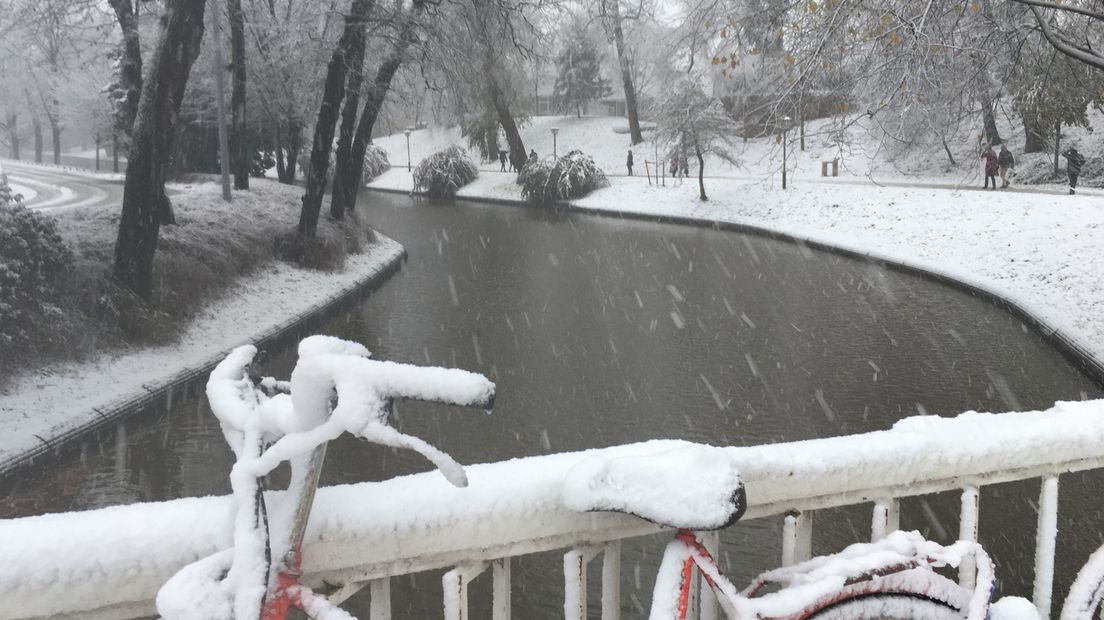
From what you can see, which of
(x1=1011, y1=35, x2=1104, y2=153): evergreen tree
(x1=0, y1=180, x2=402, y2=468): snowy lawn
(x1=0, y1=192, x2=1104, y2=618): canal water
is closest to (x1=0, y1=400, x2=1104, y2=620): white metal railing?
(x1=0, y1=192, x2=1104, y2=618): canal water

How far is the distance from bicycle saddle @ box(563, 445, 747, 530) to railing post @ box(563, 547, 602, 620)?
20 centimetres

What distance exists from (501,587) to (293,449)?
0.71 m

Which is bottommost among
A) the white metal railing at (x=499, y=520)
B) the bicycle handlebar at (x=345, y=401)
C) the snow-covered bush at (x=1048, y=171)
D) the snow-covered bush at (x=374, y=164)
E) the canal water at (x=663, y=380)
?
the canal water at (x=663, y=380)

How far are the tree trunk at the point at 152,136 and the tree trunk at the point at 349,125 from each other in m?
4.62

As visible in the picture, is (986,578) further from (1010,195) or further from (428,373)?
(1010,195)

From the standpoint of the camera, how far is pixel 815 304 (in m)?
15.6

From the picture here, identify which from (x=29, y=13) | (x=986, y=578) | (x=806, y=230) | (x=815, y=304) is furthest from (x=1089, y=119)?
(x=986, y=578)

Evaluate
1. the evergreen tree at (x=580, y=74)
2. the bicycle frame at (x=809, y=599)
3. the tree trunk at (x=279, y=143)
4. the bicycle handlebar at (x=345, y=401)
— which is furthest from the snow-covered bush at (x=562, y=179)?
the bicycle handlebar at (x=345, y=401)

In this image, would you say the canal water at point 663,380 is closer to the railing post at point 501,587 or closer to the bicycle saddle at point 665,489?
the railing post at point 501,587

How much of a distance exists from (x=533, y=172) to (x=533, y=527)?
40.3 metres

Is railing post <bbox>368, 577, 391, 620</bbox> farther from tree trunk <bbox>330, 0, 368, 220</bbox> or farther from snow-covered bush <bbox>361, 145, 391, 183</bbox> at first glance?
snow-covered bush <bbox>361, 145, 391, 183</bbox>

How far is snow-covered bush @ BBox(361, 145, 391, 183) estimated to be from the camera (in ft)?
185

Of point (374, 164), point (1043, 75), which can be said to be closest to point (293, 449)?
point (1043, 75)

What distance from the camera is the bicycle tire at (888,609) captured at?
1.97m
